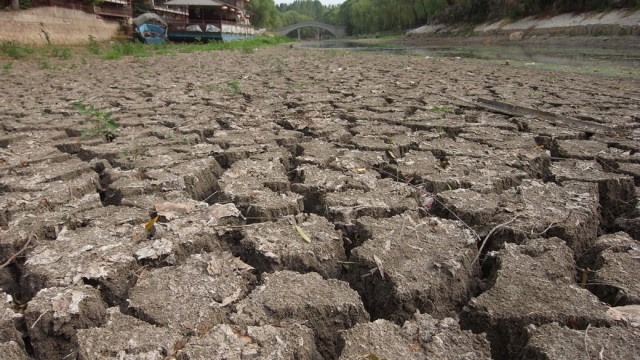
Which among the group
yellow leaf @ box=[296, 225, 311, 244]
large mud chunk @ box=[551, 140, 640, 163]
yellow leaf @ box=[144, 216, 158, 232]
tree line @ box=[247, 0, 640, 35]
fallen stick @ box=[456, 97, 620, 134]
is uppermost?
tree line @ box=[247, 0, 640, 35]

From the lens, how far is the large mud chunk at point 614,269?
1220 millimetres

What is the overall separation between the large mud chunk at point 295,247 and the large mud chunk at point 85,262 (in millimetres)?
355

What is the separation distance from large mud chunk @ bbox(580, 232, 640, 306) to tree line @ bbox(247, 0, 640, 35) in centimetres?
2161

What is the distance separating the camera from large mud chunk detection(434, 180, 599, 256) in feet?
5.02

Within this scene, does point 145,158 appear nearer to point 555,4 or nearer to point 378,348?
point 378,348

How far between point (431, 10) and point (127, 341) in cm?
4253

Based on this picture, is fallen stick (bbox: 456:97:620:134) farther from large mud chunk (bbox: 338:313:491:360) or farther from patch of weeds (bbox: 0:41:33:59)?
patch of weeds (bbox: 0:41:33:59)

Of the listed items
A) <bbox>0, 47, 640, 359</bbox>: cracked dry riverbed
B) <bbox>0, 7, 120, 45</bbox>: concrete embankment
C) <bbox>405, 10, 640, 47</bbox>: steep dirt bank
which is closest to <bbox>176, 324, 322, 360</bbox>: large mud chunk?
<bbox>0, 47, 640, 359</bbox>: cracked dry riverbed

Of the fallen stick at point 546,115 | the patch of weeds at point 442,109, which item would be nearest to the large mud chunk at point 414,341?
the fallen stick at point 546,115

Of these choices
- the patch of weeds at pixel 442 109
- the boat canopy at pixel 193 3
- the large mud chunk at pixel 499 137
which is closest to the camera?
the large mud chunk at pixel 499 137

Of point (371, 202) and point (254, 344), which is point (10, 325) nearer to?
point (254, 344)

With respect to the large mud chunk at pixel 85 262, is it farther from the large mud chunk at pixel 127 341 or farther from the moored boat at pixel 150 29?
the moored boat at pixel 150 29

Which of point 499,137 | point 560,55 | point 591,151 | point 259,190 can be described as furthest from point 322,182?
point 560,55

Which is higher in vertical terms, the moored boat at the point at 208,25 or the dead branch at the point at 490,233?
the moored boat at the point at 208,25
